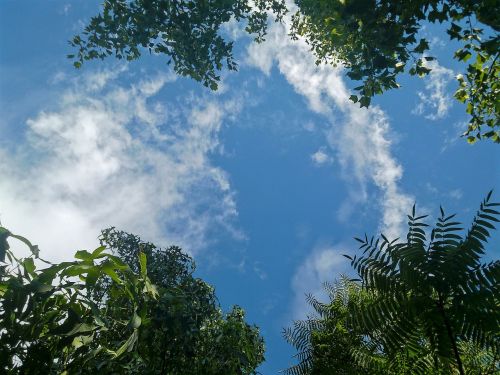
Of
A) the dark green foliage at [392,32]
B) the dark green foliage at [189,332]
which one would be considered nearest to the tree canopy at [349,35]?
Answer: the dark green foliage at [392,32]

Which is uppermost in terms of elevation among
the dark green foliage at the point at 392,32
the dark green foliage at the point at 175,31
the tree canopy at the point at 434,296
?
the dark green foliage at the point at 175,31

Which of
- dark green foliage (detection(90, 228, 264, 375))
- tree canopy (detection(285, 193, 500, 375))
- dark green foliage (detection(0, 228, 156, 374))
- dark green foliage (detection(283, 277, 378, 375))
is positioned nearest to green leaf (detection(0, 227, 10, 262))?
dark green foliage (detection(0, 228, 156, 374))

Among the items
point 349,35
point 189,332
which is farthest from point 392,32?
point 189,332

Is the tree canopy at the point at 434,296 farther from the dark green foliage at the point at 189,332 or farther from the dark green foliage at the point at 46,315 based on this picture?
the dark green foliage at the point at 46,315

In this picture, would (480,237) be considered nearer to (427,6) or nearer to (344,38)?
(427,6)

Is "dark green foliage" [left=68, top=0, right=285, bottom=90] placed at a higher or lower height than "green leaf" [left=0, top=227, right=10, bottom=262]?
higher

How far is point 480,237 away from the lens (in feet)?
16.4

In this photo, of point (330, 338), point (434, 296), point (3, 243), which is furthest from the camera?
point (330, 338)

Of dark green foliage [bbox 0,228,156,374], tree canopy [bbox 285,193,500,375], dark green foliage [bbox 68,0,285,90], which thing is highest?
dark green foliage [bbox 68,0,285,90]

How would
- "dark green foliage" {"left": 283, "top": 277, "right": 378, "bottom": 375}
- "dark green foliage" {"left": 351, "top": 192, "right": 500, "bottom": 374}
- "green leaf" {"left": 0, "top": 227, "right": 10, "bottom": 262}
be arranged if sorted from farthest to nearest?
"dark green foliage" {"left": 283, "top": 277, "right": 378, "bottom": 375} < "dark green foliage" {"left": 351, "top": 192, "right": 500, "bottom": 374} < "green leaf" {"left": 0, "top": 227, "right": 10, "bottom": 262}

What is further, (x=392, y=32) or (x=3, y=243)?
(x=392, y=32)

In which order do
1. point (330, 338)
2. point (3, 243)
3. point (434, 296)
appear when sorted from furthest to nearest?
point (330, 338), point (434, 296), point (3, 243)

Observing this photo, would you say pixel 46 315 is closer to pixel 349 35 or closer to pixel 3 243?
pixel 3 243

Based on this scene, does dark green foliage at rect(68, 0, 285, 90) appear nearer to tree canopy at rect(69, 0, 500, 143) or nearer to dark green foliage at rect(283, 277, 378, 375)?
tree canopy at rect(69, 0, 500, 143)
